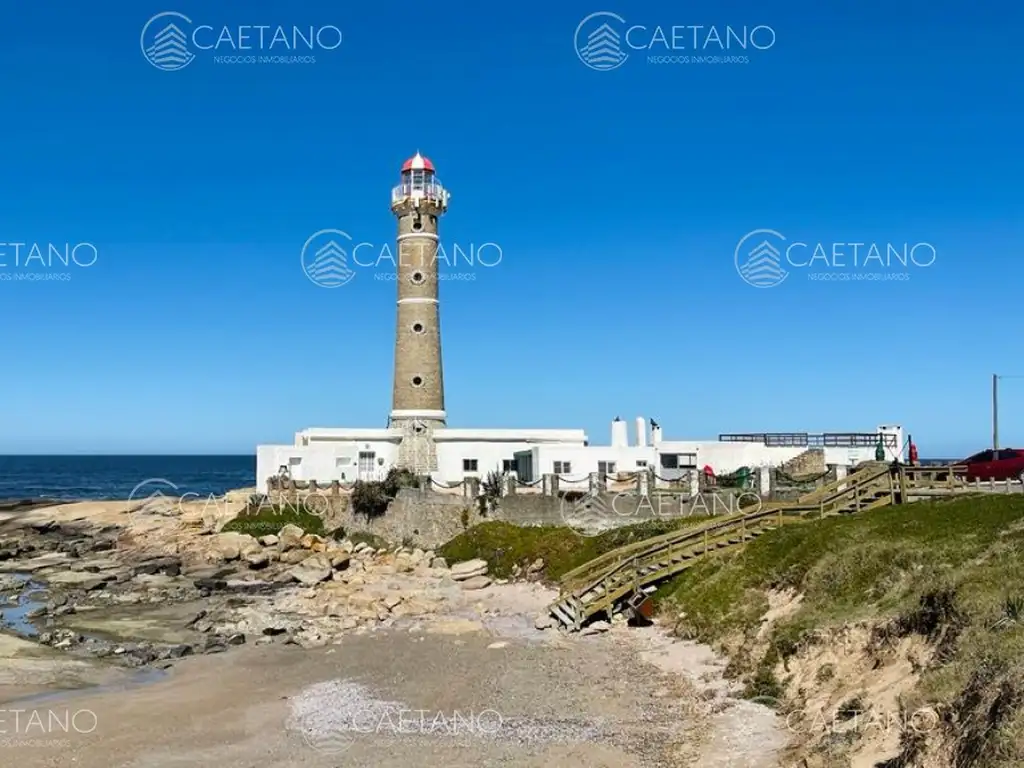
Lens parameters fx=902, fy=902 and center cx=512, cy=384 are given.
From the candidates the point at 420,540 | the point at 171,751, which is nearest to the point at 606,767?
the point at 171,751

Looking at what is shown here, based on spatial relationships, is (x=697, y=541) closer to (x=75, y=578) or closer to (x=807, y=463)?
(x=807, y=463)

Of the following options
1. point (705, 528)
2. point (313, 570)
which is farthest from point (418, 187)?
point (705, 528)

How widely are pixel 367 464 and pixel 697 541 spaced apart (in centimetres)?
2586

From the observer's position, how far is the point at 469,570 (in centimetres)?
3391

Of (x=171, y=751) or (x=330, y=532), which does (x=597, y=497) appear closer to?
(x=330, y=532)

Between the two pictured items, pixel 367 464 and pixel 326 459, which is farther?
pixel 367 464

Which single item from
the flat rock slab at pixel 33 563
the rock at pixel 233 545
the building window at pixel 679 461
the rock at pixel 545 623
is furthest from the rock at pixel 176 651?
the building window at pixel 679 461

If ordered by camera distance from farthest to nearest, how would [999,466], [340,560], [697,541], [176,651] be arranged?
1. [340,560]
2. [999,466]
3. [697,541]
4. [176,651]

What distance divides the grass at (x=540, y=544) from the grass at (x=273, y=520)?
9491 millimetres

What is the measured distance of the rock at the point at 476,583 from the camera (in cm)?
3212

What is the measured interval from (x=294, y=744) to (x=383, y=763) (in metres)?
2.17

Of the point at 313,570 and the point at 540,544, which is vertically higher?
the point at 540,544

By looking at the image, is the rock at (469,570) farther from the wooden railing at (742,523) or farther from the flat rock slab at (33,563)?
the flat rock slab at (33,563)

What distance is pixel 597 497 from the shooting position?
34.7 metres
